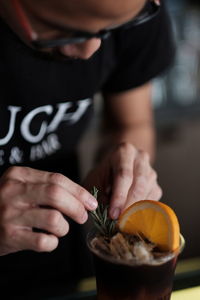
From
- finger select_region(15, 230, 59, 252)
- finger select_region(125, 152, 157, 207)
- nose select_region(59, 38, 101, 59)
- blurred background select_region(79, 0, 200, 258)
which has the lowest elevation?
blurred background select_region(79, 0, 200, 258)

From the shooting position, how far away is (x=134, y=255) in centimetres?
77

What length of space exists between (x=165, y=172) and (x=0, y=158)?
4.53ft

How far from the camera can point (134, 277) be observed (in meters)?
0.80

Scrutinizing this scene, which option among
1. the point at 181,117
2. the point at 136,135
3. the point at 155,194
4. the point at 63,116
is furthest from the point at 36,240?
the point at 181,117

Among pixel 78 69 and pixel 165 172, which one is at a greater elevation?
pixel 78 69

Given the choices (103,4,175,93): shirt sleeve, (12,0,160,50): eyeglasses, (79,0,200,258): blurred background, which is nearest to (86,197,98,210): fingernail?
(12,0,160,50): eyeglasses

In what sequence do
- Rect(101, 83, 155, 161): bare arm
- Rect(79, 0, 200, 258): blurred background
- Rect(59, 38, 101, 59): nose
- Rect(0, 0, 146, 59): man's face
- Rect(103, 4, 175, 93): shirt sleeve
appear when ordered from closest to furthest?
Rect(0, 0, 146, 59): man's face < Rect(59, 38, 101, 59): nose < Rect(103, 4, 175, 93): shirt sleeve < Rect(101, 83, 155, 161): bare arm < Rect(79, 0, 200, 258): blurred background

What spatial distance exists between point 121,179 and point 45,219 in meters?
0.20

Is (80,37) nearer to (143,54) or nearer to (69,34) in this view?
(69,34)

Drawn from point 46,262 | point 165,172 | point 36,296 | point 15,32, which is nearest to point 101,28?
point 15,32

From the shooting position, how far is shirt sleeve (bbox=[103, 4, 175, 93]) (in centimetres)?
127

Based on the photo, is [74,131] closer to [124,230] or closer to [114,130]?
[114,130]

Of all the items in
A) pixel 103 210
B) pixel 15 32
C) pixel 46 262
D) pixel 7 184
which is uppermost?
pixel 15 32

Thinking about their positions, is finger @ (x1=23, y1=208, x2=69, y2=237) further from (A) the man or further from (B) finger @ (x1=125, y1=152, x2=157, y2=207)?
(B) finger @ (x1=125, y1=152, x2=157, y2=207)
